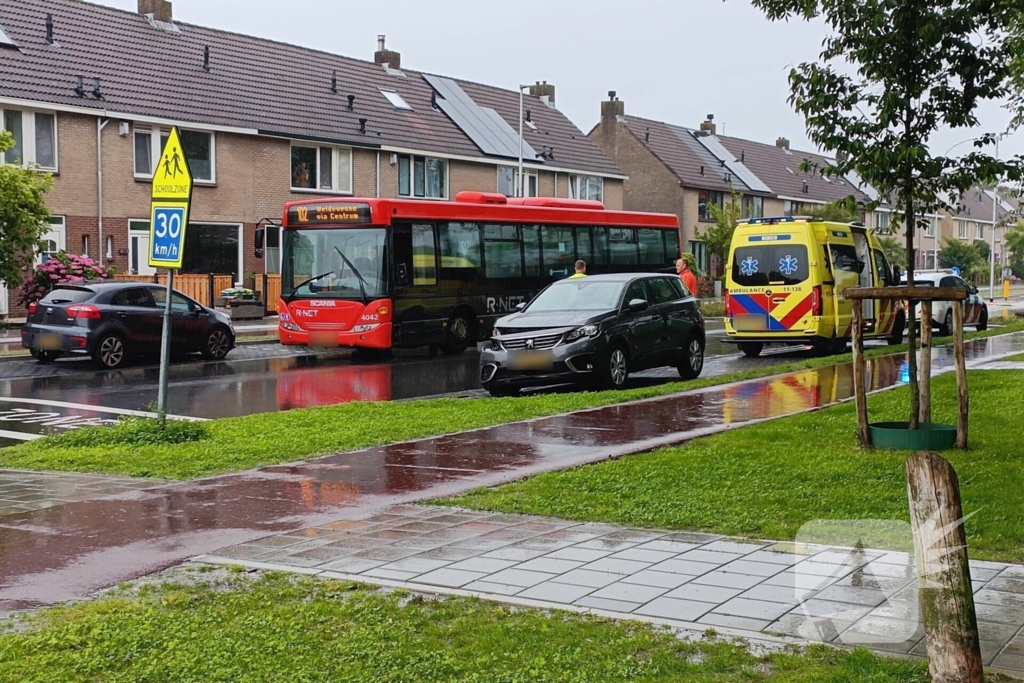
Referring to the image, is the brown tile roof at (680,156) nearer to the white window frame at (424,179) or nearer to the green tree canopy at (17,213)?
the white window frame at (424,179)

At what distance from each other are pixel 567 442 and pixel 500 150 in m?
36.1

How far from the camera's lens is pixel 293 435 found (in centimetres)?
1166

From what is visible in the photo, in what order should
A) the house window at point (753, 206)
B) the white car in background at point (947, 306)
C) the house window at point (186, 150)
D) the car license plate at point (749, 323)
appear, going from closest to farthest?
the car license plate at point (749, 323)
the white car in background at point (947, 306)
the house window at point (186, 150)
the house window at point (753, 206)

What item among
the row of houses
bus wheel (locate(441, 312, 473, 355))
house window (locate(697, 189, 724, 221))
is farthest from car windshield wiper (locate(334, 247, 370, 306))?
house window (locate(697, 189, 724, 221))

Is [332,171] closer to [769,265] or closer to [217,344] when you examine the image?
[217,344]

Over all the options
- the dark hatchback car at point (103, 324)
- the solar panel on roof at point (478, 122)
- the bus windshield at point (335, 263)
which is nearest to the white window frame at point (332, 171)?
the solar panel on roof at point (478, 122)

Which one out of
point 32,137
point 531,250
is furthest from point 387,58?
point 531,250

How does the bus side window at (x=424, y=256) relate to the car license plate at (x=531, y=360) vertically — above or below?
above

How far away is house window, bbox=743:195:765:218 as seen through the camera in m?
66.7

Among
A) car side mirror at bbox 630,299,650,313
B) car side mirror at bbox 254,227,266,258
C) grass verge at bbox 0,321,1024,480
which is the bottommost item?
grass verge at bbox 0,321,1024,480

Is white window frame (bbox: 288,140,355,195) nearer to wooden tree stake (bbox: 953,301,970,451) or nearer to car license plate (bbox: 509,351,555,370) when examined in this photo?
car license plate (bbox: 509,351,555,370)

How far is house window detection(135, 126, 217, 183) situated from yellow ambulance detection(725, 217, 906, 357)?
57.3 ft

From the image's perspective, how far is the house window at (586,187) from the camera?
168 feet

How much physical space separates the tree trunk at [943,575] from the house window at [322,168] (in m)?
34.6
